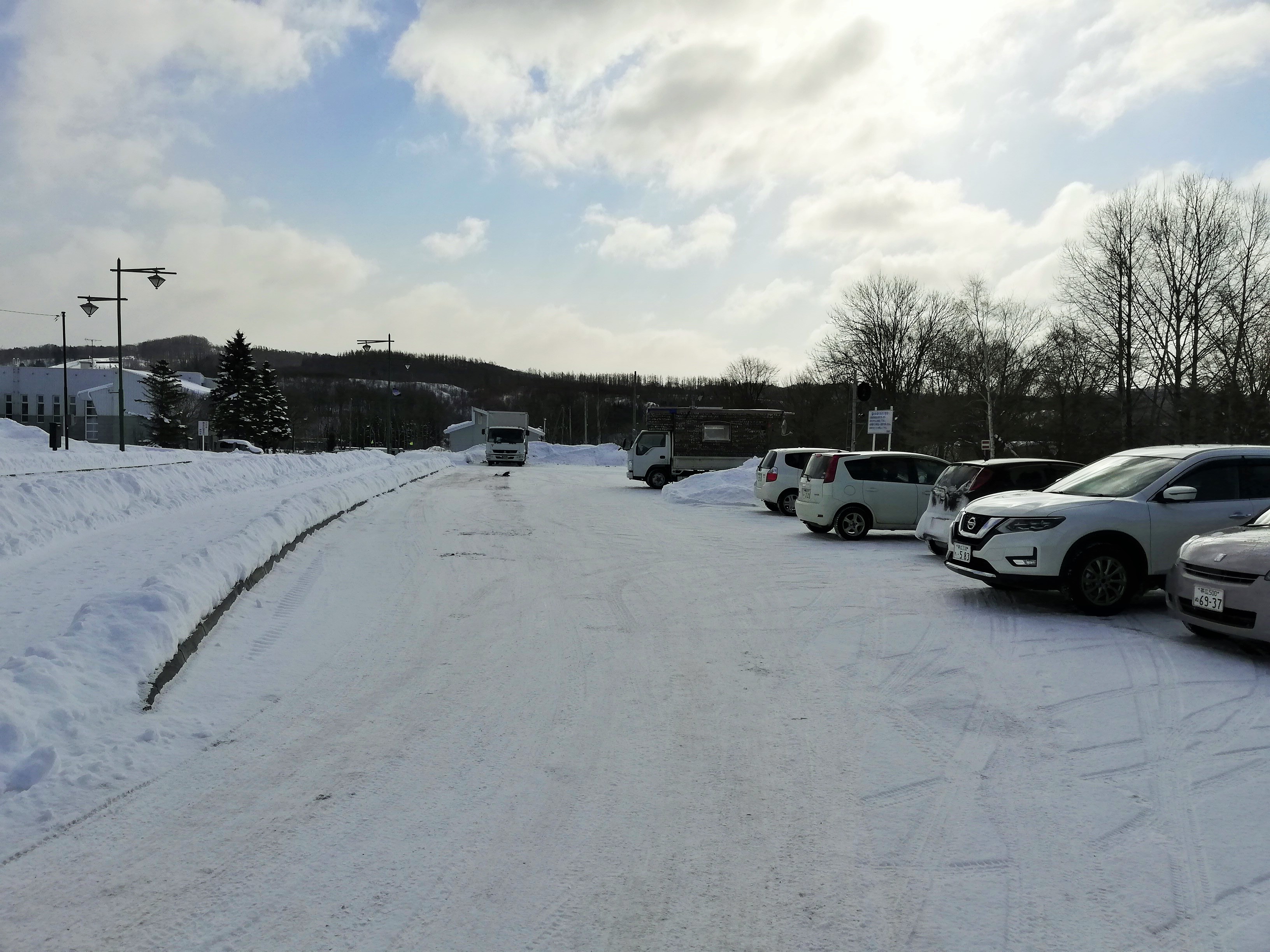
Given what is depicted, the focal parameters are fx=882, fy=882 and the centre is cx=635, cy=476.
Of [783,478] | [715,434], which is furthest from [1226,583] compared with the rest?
[715,434]

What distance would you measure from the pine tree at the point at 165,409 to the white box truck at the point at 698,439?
180ft

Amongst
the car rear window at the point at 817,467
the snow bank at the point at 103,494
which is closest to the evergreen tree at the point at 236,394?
the snow bank at the point at 103,494

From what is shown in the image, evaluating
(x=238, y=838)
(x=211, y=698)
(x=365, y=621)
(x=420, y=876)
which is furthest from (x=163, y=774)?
(x=365, y=621)

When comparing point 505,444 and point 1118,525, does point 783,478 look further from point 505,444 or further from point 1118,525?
point 505,444

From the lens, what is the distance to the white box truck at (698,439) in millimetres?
31844

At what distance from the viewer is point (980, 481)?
12305mm

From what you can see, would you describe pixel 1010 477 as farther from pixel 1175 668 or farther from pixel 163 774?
pixel 163 774

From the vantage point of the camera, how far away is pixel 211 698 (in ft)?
19.0

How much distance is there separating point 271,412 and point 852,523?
234 feet

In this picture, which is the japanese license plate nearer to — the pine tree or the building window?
the building window

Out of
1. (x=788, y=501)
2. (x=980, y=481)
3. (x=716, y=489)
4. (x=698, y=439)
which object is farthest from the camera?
(x=698, y=439)

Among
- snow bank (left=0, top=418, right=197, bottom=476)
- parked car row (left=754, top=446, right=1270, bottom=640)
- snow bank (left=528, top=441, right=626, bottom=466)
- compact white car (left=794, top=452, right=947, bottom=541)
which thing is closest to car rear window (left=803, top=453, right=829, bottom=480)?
compact white car (left=794, top=452, right=947, bottom=541)

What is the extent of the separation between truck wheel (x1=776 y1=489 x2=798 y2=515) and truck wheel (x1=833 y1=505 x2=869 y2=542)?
4.63 metres

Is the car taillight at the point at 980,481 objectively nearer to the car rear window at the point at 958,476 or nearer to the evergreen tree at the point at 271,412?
the car rear window at the point at 958,476
